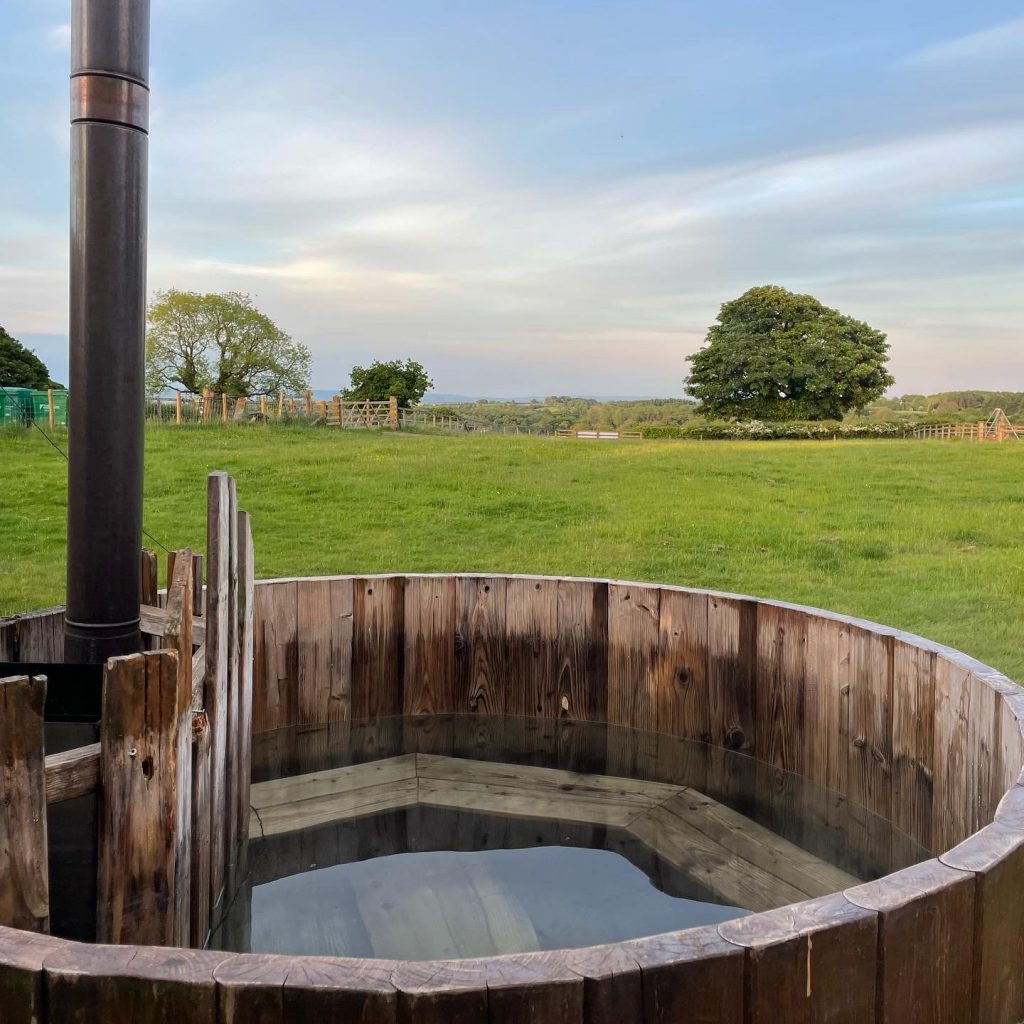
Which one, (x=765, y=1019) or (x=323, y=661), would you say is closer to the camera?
(x=765, y=1019)

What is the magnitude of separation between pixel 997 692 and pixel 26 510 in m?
8.26

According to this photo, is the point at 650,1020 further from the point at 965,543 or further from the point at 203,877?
the point at 965,543

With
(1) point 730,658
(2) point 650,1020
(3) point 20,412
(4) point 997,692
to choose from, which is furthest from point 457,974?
(3) point 20,412

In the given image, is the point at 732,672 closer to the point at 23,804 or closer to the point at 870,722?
the point at 870,722

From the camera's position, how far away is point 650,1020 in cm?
132

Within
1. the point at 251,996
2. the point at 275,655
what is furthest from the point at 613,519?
the point at 251,996

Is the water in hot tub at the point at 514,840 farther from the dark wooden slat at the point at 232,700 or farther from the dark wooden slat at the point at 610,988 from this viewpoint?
the dark wooden slat at the point at 610,988

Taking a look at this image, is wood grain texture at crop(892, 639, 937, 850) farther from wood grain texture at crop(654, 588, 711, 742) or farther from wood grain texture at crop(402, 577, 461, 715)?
wood grain texture at crop(402, 577, 461, 715)

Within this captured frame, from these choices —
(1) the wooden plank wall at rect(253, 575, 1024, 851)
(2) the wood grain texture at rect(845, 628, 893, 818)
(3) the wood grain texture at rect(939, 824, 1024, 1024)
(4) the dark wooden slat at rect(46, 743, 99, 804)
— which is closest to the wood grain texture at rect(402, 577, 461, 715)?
(1) the wooden plank wall at rect(253, 575, 1024, 851)

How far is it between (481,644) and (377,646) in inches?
17.6

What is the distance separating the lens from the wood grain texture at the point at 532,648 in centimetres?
416

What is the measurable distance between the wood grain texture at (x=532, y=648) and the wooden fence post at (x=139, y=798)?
216 cm

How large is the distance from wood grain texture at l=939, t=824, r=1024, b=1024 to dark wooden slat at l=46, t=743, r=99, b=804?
1.62m

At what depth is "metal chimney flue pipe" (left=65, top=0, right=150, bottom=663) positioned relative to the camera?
2475 millimetres
